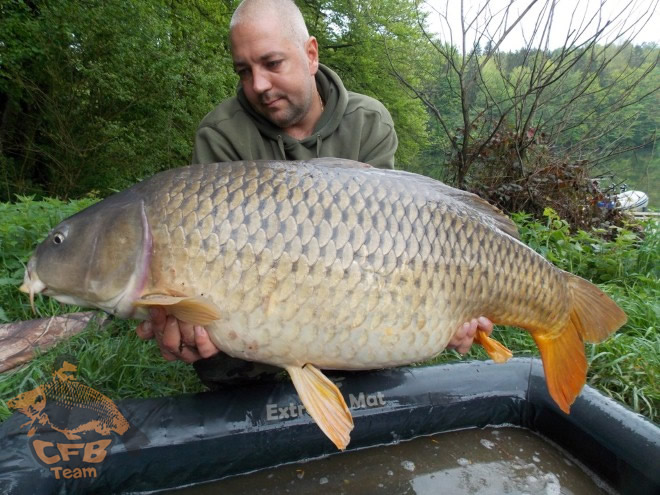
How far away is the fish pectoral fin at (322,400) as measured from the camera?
111 cm

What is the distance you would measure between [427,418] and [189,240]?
0.96 meters

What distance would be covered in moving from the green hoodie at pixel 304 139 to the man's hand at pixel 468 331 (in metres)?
0.80

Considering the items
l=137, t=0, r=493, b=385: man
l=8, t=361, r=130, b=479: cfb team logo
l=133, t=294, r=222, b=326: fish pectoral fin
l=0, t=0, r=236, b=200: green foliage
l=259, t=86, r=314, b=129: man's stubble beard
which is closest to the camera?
l=133, t=294, r=222, b=326: fish pectoral fin

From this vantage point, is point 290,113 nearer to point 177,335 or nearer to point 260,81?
Result: point 260,81

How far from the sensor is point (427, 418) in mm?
1576

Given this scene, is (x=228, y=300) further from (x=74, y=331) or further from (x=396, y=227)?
(x=74, y=331)

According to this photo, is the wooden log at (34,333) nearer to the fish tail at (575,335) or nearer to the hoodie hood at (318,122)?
the hoodie hood at (318,122)

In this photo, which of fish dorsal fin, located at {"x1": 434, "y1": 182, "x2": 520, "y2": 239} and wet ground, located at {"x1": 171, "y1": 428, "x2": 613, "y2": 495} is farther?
wet ground, located at {"x1": 171, "y1": 428, "x2": 613, "y2": 495}

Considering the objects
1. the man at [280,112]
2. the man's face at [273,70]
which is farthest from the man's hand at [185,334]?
the man's face at [273,70]

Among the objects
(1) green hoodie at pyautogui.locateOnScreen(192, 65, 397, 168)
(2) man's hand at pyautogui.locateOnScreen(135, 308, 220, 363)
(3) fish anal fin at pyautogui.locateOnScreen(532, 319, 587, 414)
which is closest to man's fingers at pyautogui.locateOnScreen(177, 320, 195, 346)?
(2) man's hand at pyautogui.locateOnScreen(135, 308, 220, 363)

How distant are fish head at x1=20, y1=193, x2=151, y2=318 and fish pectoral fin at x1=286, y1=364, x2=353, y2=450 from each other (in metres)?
0.40

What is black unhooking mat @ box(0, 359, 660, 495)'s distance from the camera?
1.24 meters

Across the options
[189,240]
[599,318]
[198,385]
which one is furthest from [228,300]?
[599,318]

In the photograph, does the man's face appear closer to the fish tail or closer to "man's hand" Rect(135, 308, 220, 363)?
"man's hand" Rect(135, 308, 220, 363)
